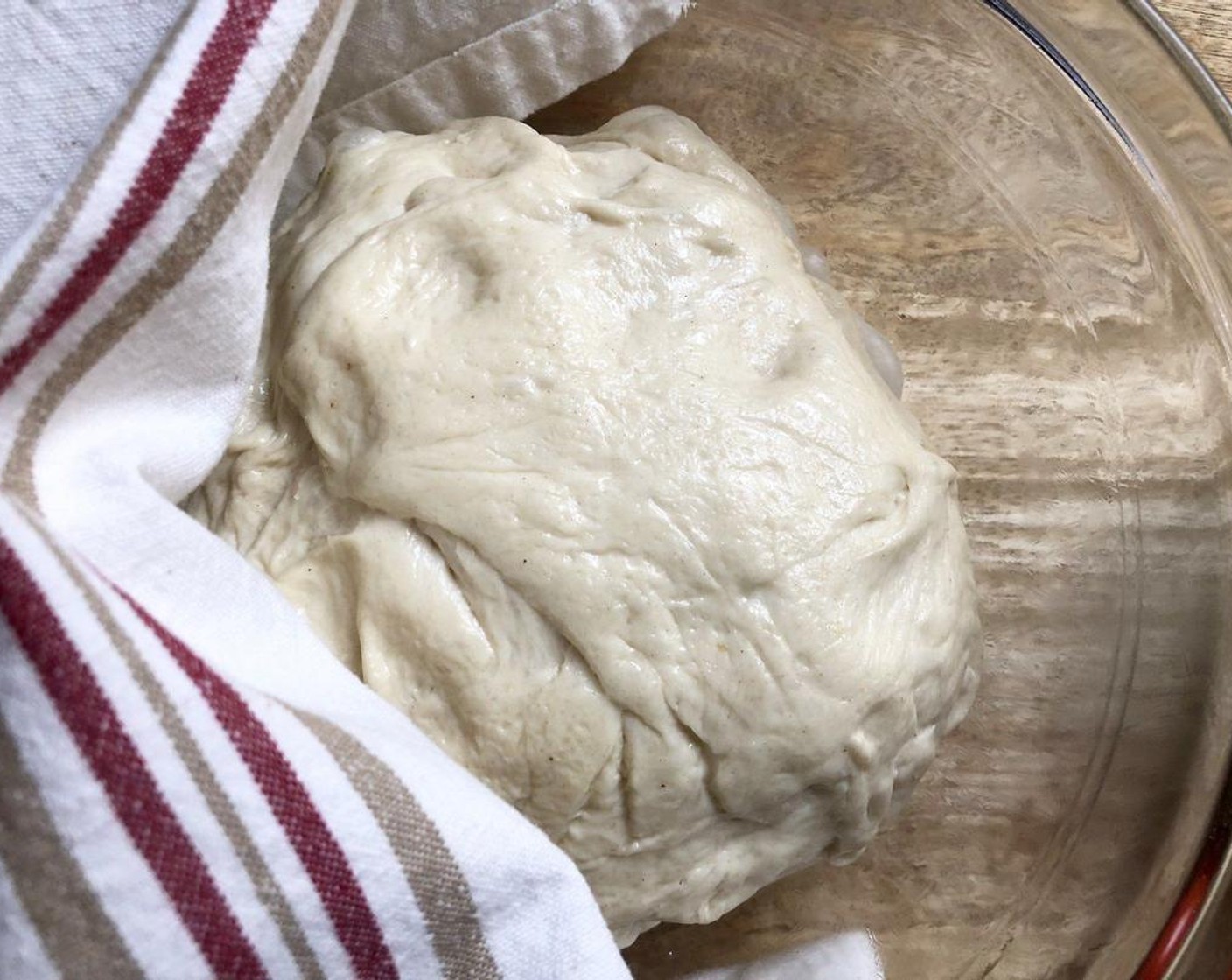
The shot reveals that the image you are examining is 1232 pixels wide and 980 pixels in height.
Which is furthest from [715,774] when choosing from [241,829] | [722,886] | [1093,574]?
[1093,574]

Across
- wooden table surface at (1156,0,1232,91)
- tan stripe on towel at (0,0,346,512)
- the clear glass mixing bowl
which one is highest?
tan stripe on towel at (0,0,346,512)

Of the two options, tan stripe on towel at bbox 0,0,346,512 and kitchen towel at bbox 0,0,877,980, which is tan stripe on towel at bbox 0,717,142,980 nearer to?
kitchen towel at bbox 0,0,877,980

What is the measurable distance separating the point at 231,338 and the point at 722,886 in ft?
1.53

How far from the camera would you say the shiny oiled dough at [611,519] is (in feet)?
2.43

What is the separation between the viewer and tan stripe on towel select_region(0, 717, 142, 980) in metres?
0.58

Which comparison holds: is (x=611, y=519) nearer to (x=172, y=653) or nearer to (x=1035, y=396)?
(x=172, y=653)

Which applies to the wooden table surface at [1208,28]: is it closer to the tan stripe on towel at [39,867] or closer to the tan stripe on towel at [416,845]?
the tan stripe on towel at [416,845]

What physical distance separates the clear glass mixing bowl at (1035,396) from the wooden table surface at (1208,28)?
0.14m

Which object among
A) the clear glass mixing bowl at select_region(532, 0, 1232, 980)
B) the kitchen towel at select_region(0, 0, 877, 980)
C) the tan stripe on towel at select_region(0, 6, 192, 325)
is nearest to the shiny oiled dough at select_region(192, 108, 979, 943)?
the kitchen towel at select_region(0, 0, 877, 980)

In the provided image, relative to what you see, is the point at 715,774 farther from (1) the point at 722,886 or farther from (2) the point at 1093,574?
(2) the point at 1093,574

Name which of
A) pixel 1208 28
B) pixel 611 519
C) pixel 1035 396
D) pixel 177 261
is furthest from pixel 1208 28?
pixel 177 261

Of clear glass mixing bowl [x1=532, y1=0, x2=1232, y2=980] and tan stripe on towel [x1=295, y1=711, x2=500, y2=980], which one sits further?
clear glass mixing bowl [x1=532, y1=0, x2=1232, y2=980]

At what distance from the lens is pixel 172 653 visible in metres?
0.61

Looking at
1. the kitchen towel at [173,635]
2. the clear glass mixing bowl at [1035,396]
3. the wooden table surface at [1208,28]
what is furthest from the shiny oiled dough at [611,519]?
the wooden table surface at [1208,28]
